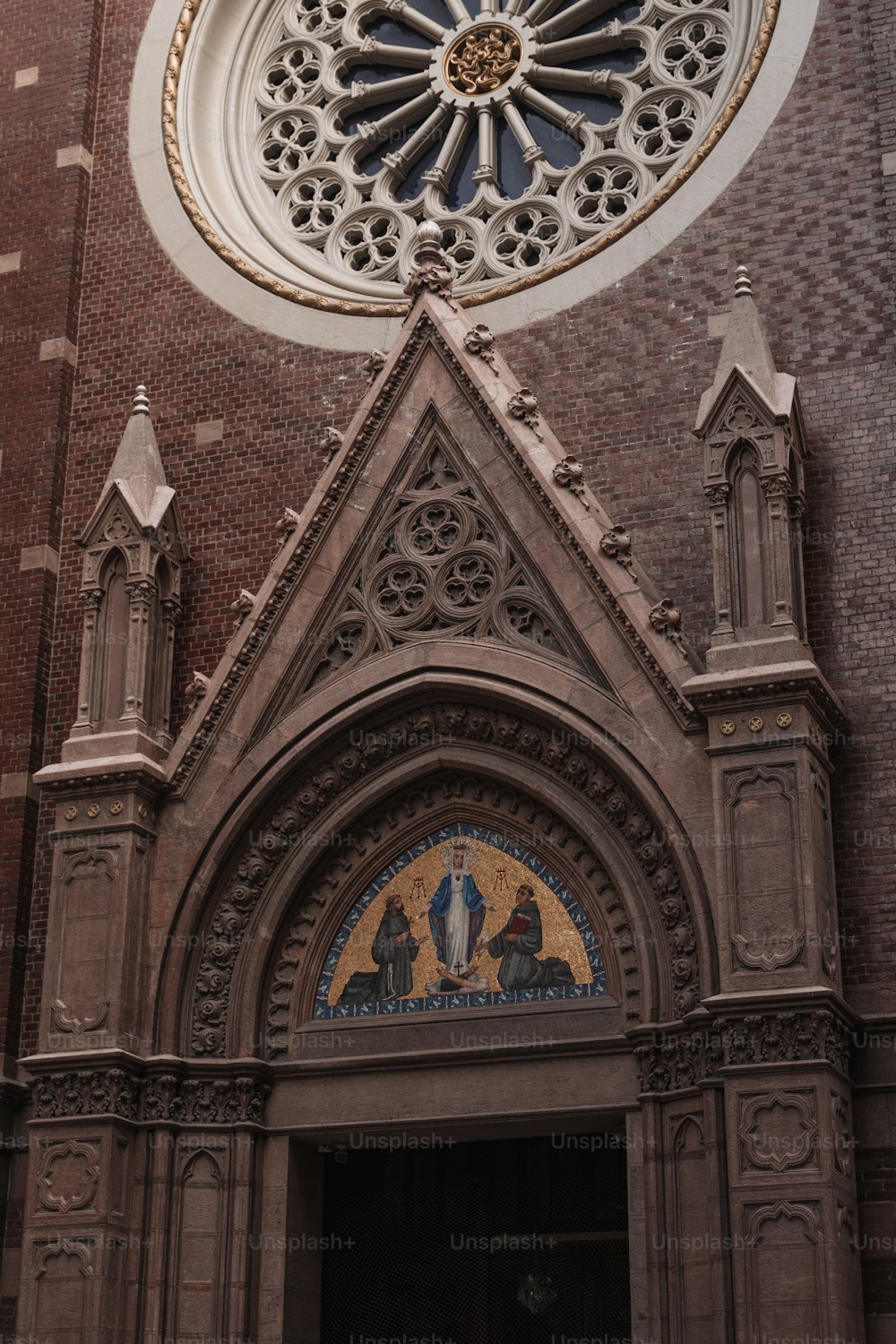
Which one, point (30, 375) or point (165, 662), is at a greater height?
point (30, 375)

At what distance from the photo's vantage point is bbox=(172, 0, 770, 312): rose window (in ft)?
59.5

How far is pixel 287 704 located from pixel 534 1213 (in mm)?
4223

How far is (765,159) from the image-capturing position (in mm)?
16984

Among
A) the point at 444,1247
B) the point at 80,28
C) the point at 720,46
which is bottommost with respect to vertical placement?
the point at 444,1247

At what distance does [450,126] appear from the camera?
19.2 m

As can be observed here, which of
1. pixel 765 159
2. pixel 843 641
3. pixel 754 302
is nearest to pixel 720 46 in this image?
pixel 765 159

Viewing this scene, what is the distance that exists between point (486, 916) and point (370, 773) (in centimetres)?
144

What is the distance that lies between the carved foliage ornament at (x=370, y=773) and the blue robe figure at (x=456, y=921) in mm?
1069

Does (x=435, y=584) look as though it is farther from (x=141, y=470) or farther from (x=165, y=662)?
(x=141, y=470)

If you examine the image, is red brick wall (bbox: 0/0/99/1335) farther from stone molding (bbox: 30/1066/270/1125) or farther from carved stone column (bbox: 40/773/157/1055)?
stone molding (bbox: 30/1066/270/1125)

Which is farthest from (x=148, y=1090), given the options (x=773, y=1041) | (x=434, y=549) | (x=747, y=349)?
(x=747, y=349)

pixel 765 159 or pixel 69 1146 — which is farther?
pixel 765 159

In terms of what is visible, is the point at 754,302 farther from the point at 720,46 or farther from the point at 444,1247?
the point at 444,1247

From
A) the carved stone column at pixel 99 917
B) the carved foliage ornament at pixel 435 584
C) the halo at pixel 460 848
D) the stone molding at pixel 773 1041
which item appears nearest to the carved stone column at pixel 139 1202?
the carved stone column at pixel 99 917
